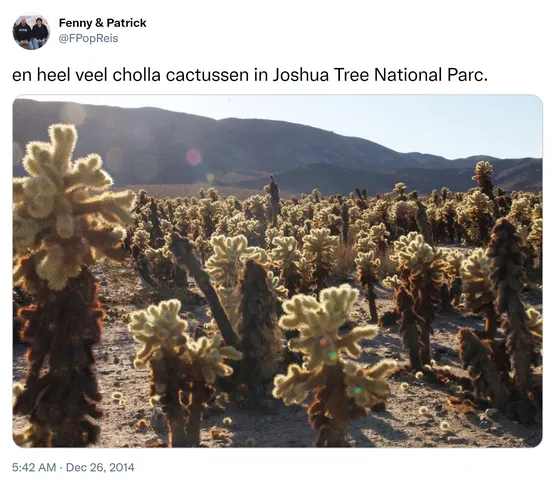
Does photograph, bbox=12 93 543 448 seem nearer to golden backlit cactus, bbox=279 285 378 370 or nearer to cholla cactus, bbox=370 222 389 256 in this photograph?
golden backlit cactus, bbox=279 285 378 370

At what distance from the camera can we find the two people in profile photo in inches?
242

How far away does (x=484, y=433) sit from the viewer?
7.45m

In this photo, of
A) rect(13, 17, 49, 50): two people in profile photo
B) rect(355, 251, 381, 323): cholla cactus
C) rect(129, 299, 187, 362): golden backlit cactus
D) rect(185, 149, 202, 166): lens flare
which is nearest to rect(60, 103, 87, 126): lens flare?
rect(185, 149, 202, 166): lens flare

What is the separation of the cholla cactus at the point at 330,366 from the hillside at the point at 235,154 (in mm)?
69629

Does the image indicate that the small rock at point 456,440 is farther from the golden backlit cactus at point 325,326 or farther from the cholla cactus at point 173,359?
the cholla cactus at point 173,359

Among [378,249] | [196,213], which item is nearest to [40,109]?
[196,213]

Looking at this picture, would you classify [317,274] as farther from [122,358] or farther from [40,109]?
[40,109]

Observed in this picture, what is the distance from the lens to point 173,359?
621cm

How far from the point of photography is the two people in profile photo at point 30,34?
6148 millimetres

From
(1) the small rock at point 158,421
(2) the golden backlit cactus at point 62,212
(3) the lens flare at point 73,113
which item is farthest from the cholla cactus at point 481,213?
(3) the lens flare at point 73,113

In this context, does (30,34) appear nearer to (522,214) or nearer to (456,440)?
(456,440)

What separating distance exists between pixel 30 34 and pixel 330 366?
5.05 metres

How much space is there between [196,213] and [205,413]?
73.9 ft

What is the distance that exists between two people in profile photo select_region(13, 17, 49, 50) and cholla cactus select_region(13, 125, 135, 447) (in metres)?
1.19
